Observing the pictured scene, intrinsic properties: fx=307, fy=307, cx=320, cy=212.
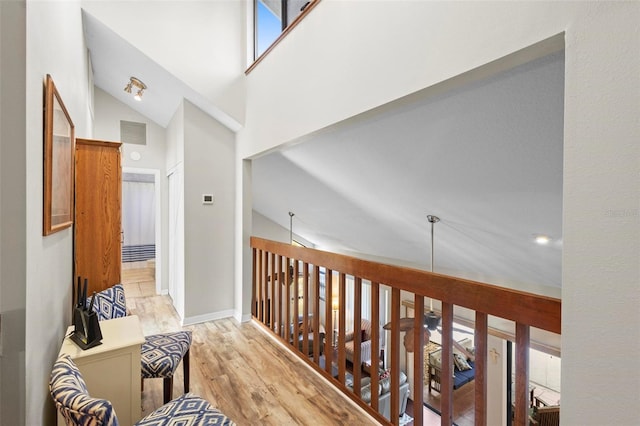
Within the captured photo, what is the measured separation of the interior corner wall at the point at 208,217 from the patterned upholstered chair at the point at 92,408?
2.29m

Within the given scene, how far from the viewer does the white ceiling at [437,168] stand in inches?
66.5

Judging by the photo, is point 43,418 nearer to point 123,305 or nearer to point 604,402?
point 123,305

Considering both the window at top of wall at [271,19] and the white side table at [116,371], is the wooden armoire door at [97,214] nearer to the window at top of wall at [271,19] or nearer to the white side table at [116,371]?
the white side table at [116,371]

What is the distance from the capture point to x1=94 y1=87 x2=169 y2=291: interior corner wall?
4348mm

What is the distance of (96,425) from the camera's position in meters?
0.92

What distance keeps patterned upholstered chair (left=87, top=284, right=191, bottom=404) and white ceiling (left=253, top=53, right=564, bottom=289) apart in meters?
1.83

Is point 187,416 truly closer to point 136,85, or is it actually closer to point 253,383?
point 253,383

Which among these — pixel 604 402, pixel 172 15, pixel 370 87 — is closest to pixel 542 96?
pixel 370 87

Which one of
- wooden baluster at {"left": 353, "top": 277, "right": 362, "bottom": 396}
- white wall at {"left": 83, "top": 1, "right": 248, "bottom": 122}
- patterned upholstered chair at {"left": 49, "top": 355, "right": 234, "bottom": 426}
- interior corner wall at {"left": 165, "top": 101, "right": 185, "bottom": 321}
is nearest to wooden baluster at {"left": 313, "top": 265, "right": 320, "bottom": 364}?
wooden baluster at {"left": 353, "top": 277, "right": 362, "bottom": 396}

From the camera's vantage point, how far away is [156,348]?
1901 mm

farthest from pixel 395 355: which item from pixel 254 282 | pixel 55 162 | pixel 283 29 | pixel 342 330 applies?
pixel 283 29

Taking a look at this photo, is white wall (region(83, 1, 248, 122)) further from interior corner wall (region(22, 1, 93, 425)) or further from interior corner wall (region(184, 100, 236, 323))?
interior corner wall (region(22, 1, 93, 425))

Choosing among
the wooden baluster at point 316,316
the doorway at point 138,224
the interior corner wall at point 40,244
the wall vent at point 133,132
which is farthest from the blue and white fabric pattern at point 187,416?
the doorway at point 138,224

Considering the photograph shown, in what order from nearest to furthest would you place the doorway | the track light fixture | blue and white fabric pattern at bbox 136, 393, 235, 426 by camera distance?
blue and white fabric pattern at bbox 136, 393, 235, 426
the track light fixture
the doorway
